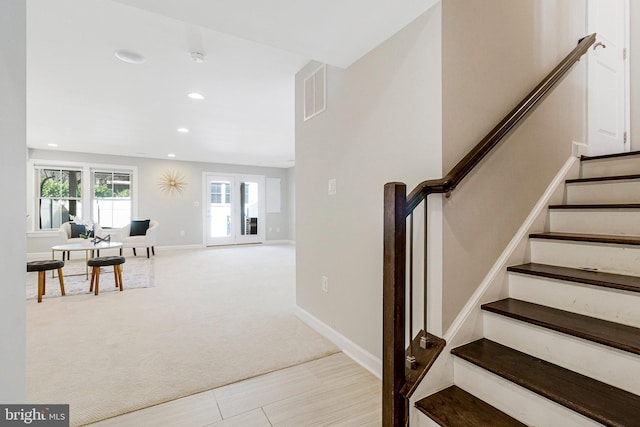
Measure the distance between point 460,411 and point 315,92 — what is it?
2473 millimetres

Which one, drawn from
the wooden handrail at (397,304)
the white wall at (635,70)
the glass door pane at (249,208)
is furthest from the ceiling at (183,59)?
the glass door pane at (249,208)

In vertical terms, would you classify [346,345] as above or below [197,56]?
below

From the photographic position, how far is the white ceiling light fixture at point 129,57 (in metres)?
2.46

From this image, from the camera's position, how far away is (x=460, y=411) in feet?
4.00

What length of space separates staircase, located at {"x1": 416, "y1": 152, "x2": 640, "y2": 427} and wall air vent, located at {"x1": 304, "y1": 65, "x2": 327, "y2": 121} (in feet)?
6.27

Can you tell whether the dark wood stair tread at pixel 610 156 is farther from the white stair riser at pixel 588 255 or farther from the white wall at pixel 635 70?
the white stair riser at pixel 588 255

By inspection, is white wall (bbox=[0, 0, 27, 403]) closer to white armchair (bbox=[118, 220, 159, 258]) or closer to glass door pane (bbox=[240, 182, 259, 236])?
white armchair (bbox=[118, 220, 159, 258])

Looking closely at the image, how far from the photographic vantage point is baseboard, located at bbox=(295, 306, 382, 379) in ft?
6.05

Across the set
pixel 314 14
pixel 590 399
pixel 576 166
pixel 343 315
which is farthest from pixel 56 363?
pixel 576 166

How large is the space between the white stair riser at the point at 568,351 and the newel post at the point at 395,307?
595 millimetres

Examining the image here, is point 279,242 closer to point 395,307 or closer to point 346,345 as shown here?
point 346,345

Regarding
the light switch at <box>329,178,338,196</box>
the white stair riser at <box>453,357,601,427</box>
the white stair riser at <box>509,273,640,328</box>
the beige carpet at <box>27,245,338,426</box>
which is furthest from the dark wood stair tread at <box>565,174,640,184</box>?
the beige carpet at <box>27,245,338,426</box>

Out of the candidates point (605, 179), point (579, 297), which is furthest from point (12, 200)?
point (605, 179)

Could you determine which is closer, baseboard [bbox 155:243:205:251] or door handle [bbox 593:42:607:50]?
door handle [bbox 593:42:607:50]
